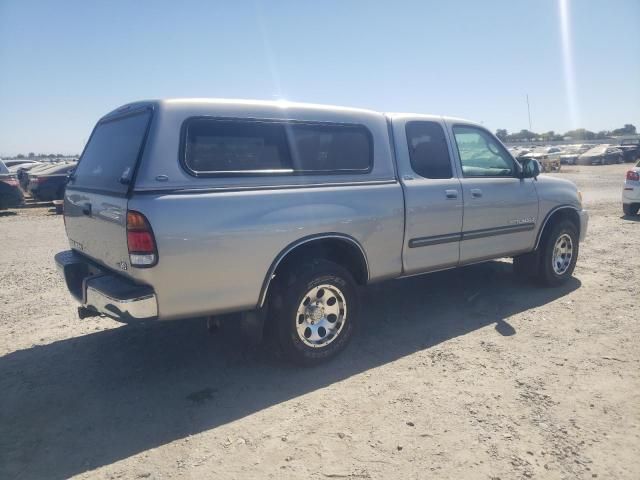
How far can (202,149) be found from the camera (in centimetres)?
324

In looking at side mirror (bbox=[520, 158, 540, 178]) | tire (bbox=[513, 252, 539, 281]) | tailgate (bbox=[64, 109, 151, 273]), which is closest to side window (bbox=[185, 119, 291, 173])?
tailgate (bbox=[64, 109, 151, 273])

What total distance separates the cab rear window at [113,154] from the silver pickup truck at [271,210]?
2 centimetres

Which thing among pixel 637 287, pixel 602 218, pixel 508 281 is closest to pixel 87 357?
pixel 508 281

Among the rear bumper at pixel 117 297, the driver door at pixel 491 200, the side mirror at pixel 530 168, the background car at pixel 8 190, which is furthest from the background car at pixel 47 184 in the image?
the side mirror at pixel 530 168

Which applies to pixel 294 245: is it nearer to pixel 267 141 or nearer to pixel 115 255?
pixel 267 141

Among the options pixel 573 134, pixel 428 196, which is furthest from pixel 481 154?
pixel 573 134

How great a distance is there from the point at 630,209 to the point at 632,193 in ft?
1.59

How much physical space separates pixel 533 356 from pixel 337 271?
1798mm

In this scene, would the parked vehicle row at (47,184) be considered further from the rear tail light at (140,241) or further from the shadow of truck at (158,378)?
the rear tail light at (140,241)

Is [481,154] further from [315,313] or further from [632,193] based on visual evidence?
[632,193]

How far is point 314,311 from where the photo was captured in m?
3.81

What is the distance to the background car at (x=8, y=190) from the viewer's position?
13.0 m

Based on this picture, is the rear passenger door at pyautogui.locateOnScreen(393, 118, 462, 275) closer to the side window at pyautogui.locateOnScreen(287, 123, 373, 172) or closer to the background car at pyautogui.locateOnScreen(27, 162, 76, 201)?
the side window at pyautogui.locateOnScreen(287, 123, 373, 172)

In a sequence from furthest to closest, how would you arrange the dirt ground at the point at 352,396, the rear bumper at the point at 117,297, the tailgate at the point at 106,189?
1. the tailgate at the point at 106,189
2. the rear bumper at the point at 117,297
3. the dirt ground at the point at 352,396
